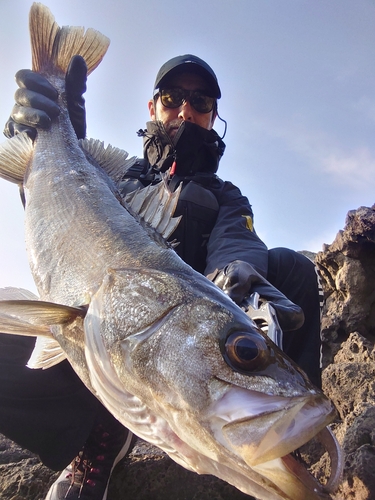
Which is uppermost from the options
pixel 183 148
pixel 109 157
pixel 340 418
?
pixel 183 148

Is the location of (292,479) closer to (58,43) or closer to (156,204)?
(156,204)

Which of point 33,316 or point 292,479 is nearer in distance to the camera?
point 292,479

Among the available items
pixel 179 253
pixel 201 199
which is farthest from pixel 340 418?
pixel 201 199

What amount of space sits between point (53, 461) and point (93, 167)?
195 centimetres

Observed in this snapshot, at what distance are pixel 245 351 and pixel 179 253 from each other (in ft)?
6.83

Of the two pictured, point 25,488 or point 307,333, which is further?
point 307,333

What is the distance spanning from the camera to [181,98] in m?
4.12

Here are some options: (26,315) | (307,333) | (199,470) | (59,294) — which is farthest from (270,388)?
(307,333)

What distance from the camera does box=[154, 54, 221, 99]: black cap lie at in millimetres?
4004

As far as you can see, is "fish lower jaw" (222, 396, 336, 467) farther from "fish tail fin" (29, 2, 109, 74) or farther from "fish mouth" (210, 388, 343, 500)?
"fish tail fin" (29, 2, 109, 74)

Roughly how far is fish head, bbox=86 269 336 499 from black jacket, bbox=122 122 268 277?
48.7 inches

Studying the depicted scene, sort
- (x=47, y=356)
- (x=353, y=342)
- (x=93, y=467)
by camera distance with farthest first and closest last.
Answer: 1. (x=353, y=342)
2. (x=93, y=467)
3. (x=47, y=356)

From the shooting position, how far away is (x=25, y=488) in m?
2.71

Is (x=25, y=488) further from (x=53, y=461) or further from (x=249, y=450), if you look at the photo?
(x=249, y=450)
